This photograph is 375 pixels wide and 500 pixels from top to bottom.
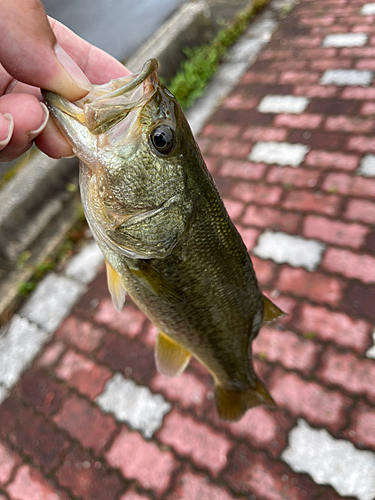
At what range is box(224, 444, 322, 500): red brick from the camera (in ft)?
7.47

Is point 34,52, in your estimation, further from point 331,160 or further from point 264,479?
point 331,160

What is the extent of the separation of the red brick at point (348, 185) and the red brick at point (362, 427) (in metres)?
1.85

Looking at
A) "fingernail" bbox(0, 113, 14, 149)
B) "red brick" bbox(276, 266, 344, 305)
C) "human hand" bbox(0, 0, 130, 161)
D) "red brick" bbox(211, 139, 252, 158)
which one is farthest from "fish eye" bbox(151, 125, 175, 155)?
"red brick" bbox(211, 139, 252, 158)

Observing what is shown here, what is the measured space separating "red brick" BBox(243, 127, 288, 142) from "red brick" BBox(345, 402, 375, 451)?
111 inches

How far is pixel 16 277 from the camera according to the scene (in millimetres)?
3721

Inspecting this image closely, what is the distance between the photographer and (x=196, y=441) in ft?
8.45

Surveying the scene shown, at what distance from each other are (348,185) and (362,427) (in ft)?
6.86

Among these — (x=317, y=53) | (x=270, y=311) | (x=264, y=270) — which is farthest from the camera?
(x=317, y=53)

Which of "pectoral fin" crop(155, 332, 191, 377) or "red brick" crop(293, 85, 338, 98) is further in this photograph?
"red brick" crop(293, 85, 338, 98)

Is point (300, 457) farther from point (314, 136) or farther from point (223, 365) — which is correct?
point (314, 136)

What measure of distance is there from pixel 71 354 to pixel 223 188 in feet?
7.14

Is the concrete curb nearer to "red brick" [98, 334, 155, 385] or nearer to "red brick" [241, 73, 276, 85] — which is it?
"red brick" [241, 73, 276, 85]

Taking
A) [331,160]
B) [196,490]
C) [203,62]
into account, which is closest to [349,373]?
[196,490]

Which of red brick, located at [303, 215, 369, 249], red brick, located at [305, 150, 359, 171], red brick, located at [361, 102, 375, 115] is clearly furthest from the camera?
red brick, located at [361, 102, 375, 115]
